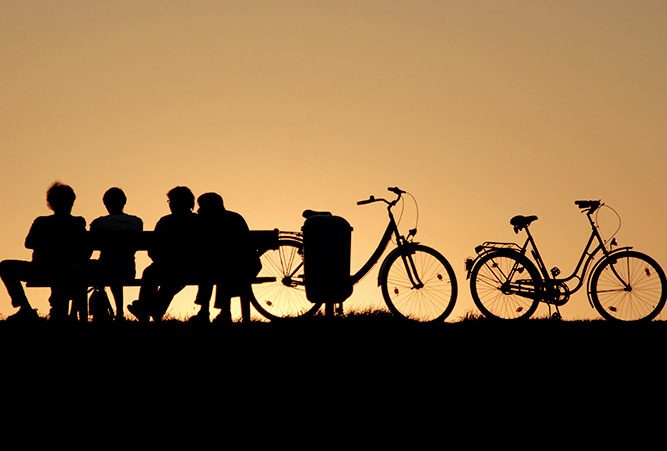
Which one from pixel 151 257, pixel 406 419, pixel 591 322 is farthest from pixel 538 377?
pixel 151 257

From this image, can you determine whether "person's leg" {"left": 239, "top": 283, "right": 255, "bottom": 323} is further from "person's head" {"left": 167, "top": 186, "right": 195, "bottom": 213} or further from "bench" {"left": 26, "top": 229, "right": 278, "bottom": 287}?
"person's head" {"left": 167, "top": 186, "right": 195, "bottom": 213}

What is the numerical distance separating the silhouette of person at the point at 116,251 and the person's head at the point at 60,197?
44 centimetres

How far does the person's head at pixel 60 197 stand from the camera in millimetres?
12289

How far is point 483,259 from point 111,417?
6304 millimetres

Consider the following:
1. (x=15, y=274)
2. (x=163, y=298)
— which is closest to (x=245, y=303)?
(x=163, y=298)

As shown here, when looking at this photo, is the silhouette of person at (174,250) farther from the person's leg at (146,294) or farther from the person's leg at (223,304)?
the person's leg at (223,304)

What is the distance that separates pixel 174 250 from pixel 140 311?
919mm

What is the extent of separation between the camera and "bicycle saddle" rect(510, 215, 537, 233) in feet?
46.9

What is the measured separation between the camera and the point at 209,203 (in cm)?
1232

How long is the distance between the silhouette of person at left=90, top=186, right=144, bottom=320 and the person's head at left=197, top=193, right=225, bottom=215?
2.74 ft

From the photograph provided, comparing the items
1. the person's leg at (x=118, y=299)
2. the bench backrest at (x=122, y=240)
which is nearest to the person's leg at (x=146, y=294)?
the person's leg at (x=118, y=299)

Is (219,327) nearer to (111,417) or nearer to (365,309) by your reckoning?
(365,309)

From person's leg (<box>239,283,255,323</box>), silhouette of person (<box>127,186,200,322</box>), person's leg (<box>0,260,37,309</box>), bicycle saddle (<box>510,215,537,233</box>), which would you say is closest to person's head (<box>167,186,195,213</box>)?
silhouette of person (<box>127,186,200,322</box>)

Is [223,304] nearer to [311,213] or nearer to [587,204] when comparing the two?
[311,213]
